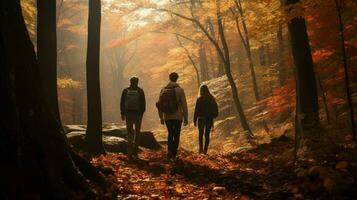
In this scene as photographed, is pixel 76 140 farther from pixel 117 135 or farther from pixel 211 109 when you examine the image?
pixel 211 109

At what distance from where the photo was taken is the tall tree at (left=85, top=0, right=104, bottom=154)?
33.0 feet

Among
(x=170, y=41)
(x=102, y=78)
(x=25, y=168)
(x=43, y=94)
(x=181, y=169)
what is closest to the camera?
(x=25, y=168)

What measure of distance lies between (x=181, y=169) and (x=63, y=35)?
29741 millimetres

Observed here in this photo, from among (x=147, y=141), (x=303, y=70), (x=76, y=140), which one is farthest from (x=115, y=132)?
(x=303, y=70)

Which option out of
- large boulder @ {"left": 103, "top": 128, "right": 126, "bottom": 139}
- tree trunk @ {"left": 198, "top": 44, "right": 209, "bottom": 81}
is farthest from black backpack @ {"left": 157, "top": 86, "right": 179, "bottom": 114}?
tree trunk @ {"left": 198, "top": 44, "right": 209, "bottom": 81}

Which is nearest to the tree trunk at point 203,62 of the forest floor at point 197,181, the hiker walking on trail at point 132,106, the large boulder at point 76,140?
the large boulder at point 76,140

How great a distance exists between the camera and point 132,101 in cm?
953

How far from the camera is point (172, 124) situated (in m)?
9.41

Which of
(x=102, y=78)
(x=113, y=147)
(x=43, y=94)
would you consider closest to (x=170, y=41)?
(x=102, y=78)

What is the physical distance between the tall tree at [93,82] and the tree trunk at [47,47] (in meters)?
1.06

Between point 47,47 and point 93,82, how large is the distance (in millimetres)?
1530

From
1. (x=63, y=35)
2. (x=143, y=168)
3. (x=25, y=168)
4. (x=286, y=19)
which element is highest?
(x=63, y=35)

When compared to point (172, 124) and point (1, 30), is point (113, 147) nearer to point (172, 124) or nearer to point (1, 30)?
point (172, 124)

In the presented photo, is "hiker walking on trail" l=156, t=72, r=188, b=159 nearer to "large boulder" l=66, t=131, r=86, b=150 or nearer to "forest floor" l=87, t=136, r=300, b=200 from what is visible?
"forest floor" l=87, t=136, r=300, b=200
